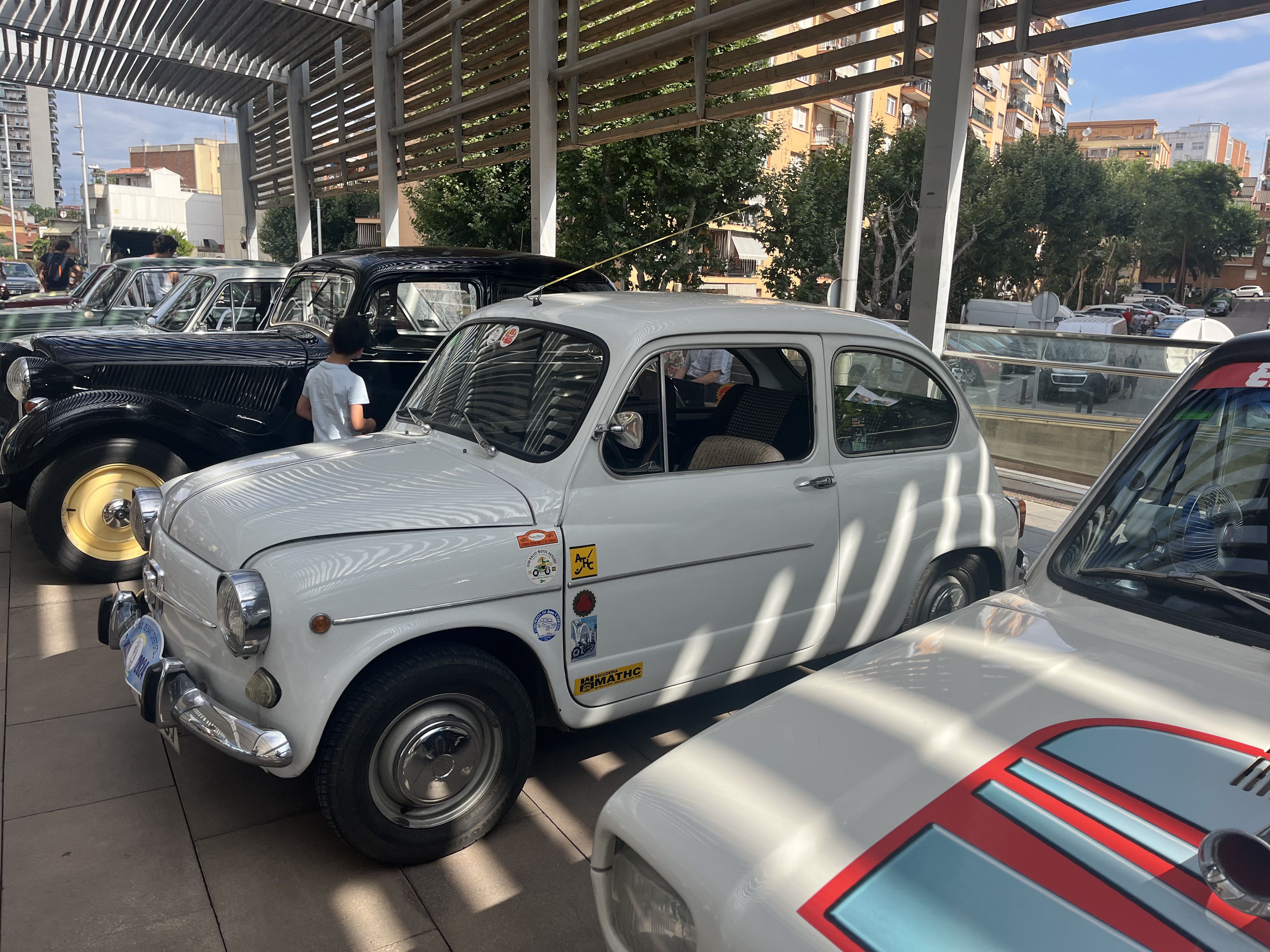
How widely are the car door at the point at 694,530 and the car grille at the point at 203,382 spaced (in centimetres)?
346

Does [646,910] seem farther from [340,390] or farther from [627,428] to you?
[340,390]

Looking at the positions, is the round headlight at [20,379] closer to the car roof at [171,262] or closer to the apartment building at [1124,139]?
the car roof at [171,262]

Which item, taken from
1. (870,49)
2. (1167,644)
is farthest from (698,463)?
(870,49)

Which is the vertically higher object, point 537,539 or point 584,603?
point 537,539

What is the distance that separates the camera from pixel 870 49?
20.7 feet

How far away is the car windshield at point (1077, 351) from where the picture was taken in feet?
28.2

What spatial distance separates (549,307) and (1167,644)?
2.65 meters

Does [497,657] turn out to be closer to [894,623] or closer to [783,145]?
[894,623]

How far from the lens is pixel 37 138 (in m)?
122

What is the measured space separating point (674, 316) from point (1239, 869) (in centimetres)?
265

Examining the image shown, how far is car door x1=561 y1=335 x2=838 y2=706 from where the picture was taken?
10.5 feet

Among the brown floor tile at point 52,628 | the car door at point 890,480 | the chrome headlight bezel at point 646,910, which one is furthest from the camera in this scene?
the brown floor tile at point 52,628

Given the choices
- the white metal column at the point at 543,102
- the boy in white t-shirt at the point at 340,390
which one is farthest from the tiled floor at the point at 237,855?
the white metal column at the point at 543,102

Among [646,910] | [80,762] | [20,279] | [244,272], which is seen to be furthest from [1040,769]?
[20,279]
